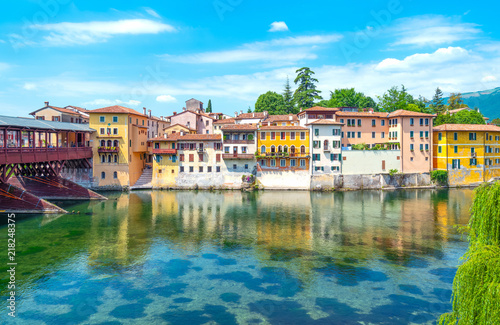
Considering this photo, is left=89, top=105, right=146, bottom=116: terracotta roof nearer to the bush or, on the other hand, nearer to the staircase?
the staircase

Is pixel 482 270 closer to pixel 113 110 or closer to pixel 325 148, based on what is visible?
pixel 325 148

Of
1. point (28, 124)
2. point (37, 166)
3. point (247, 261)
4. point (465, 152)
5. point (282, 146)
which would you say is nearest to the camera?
point (247, 261)

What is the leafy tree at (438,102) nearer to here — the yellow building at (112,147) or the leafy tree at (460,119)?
the leafy tree at (460,119)

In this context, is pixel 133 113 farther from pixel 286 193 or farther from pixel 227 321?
pixel 227 321

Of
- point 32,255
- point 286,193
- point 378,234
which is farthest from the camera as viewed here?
point 286,193

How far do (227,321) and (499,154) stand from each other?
2516 inches

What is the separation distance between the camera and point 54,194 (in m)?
44.6

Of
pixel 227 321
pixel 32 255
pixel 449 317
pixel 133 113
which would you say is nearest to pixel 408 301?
pixel 449 317

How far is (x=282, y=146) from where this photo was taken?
177 feet

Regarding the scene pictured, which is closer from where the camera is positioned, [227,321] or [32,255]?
[227,321]

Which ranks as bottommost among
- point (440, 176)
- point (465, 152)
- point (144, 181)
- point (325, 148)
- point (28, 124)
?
point (144, 181)

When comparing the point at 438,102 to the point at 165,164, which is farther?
the point at 438,102

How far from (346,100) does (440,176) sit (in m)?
30.3

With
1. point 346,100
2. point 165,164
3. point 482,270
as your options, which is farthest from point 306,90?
point 482,270
